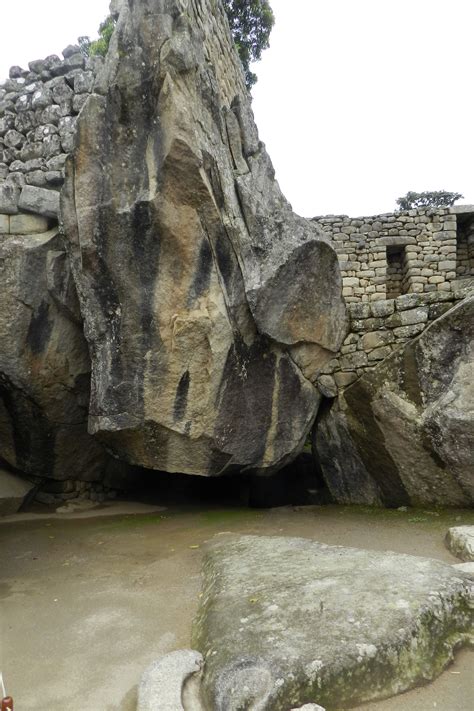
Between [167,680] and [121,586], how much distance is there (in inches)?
65.9

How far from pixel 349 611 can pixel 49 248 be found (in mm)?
5152

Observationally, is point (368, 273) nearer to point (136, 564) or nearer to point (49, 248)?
point (49, 248)

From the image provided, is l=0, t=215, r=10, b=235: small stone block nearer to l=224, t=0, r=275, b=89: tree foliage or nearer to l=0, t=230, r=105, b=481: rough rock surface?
l=0, t=230, r=105, b=481: rough rock surface

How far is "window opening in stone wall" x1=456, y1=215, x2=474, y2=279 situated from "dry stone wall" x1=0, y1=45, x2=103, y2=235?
8.39m

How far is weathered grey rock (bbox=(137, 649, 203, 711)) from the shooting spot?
8.38 feet

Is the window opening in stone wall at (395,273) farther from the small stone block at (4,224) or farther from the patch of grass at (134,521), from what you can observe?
the small stone block at (4,224)

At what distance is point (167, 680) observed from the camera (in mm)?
2748

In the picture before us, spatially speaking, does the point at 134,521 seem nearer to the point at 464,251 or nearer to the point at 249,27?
the point at 464,251

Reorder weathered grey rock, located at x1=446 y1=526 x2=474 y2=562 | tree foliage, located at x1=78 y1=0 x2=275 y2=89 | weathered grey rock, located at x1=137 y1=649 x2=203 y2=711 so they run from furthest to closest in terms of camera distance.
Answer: tree foliage, located at x1=78 y1=0 x2=275 y2=89 → weathered grey rock, located at x1=446 y1=526 x2=474 y2=562 → weathered grey rock, located at x1=137 y1=649 x2=203 y2=711

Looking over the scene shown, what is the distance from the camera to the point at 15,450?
719 cm

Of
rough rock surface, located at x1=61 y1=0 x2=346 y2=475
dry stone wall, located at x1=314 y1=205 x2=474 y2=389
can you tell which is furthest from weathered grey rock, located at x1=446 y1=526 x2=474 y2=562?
dry stone wall, located at x1=314 y1=205 x2=474 y2=389

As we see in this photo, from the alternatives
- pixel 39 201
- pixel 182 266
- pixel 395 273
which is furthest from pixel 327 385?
pixel 395 273

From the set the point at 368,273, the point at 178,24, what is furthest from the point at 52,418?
the point at 368,273

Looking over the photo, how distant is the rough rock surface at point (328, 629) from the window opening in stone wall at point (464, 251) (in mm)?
9530
